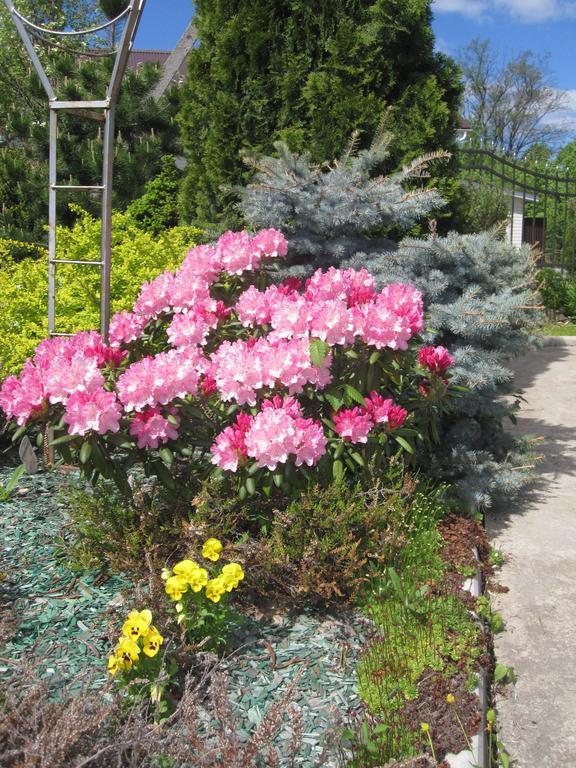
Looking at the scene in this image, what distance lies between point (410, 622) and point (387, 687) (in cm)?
→ 40

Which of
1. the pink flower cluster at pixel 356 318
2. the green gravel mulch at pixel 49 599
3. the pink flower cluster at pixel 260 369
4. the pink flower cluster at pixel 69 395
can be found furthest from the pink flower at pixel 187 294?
the green gravel mulch at pixel 49 599

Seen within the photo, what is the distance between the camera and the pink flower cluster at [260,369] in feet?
9.02

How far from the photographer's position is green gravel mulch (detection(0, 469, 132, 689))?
2359 millimetres

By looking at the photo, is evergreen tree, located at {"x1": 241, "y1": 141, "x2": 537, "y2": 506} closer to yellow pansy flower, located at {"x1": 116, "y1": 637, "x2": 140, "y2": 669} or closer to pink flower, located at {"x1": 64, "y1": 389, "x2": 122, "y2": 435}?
pink flower, located at {"x1": 64, "y1": 389, "x2": 122, "y2": 435}

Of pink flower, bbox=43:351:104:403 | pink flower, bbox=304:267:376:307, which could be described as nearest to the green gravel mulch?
pink flower, bbox=43:351:104:403

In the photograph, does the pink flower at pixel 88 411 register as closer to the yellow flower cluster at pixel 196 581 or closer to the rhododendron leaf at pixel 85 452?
the rhododendron leaf at pixel 85 452

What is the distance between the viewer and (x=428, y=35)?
475 cm

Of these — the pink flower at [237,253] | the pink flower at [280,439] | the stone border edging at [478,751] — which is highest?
the pink flower at [237,253]

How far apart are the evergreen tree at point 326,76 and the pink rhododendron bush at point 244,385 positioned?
172cm

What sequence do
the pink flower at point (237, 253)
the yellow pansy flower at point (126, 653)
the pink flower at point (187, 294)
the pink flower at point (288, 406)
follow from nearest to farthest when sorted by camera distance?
the yellow pansy flower at point (126, 653), the pink flower at point (288, 406), the pink flower at point (187, 294), the pink flower at point (237, 253)

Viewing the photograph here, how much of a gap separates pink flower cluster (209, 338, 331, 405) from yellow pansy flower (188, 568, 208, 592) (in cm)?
75

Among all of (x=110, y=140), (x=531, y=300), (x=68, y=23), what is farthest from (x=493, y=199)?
(x=68, y=23)

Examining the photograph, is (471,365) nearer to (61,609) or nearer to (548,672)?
(548,672)

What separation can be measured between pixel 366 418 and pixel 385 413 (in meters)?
0.09
